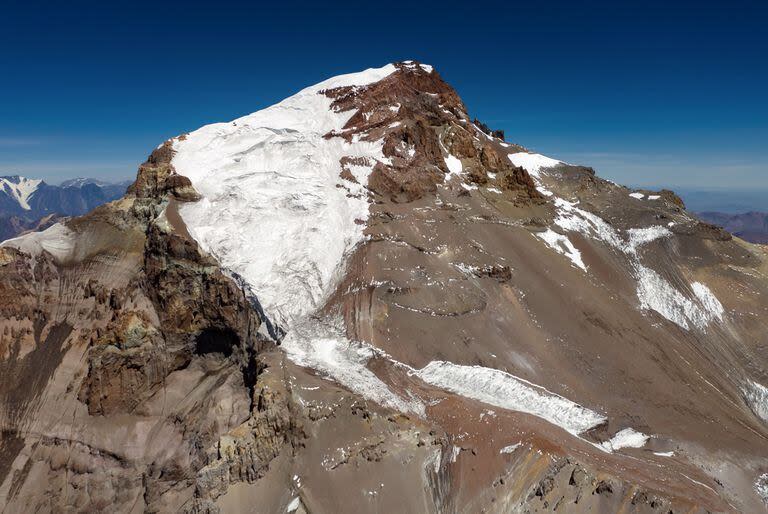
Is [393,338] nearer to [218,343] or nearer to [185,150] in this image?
[218,343]

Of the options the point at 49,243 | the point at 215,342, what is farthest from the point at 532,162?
the point at 49,243

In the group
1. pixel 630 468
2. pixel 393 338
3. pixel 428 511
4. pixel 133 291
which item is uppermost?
pixel 133 291

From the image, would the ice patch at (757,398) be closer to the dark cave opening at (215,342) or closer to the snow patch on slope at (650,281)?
the snow patch on slope at (650,281)

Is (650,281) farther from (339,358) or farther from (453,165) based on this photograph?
(339,358)

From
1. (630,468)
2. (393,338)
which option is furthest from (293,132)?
(630,468)

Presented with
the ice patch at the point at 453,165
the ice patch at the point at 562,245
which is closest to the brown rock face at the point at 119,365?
the ice patch at the point at 453,165

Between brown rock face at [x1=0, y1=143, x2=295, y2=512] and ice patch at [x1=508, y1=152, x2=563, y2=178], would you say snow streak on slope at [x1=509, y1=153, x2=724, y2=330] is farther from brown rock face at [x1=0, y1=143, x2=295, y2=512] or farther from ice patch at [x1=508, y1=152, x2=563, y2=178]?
brown rock face at [x1=0, y1=143, x2=295, y2=512]
